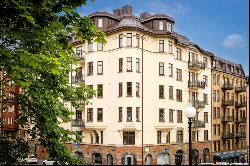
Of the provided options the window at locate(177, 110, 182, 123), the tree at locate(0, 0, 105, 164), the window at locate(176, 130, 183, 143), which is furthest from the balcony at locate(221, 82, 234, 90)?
the tree at locate(0, 0, 105, 164)

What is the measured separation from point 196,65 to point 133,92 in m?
10.3

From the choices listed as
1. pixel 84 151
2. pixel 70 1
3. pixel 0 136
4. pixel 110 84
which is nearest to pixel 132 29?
pixel 110 84

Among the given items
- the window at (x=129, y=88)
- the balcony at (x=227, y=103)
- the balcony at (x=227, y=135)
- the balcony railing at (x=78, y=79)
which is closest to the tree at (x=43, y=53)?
the window at (x=129, y=88)

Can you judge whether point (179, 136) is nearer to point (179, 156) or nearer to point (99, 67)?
point (179, 156)

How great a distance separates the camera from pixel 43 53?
8.50 metres

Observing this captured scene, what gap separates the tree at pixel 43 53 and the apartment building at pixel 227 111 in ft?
116

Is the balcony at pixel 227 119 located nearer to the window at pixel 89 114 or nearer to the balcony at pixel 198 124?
the balcony at pixel 198 124

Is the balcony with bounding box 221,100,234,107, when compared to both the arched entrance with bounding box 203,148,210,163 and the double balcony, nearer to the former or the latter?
the double balcony

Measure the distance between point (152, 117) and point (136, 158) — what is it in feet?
14.5

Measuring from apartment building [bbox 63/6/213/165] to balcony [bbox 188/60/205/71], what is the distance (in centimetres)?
109

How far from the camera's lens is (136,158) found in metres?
33.4

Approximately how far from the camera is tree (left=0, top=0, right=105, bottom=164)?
21.4ft

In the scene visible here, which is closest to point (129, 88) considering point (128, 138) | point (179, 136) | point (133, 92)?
point (133, 92)

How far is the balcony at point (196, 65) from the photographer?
40.5 metres
